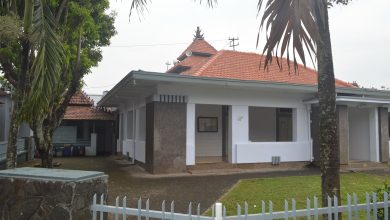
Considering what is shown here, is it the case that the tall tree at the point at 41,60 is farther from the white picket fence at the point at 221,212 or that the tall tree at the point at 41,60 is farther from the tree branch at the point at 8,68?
the white picket fence at the point at 221,212

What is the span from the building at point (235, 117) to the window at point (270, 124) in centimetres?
5

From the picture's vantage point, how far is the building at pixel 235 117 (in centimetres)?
1270

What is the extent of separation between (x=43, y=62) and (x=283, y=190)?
667 centimetres

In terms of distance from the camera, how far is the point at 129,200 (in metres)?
8.31

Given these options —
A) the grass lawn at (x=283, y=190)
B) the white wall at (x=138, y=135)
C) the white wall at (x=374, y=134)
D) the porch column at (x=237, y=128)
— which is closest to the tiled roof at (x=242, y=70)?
the white wall at (x=374, y=134)

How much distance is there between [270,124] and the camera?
1919cm

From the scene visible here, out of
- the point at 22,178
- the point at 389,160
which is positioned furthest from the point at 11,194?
the point at 389,160

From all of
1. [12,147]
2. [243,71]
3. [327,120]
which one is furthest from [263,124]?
[327,120]

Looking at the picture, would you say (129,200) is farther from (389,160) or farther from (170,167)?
(389,160)

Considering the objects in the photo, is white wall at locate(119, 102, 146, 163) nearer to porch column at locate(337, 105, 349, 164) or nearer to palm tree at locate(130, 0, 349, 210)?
porch column at locate(337, 105, 349, 164)

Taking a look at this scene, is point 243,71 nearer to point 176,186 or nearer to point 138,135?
point 138,135

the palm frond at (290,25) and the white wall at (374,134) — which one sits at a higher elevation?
the palm frond at (290,25)

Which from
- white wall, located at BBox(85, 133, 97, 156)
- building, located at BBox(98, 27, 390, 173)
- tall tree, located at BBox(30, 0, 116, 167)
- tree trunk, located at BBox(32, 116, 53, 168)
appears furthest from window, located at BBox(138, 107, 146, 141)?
white wall, located at BBox(85, 133, 97, 156)

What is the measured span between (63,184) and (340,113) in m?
12.7
